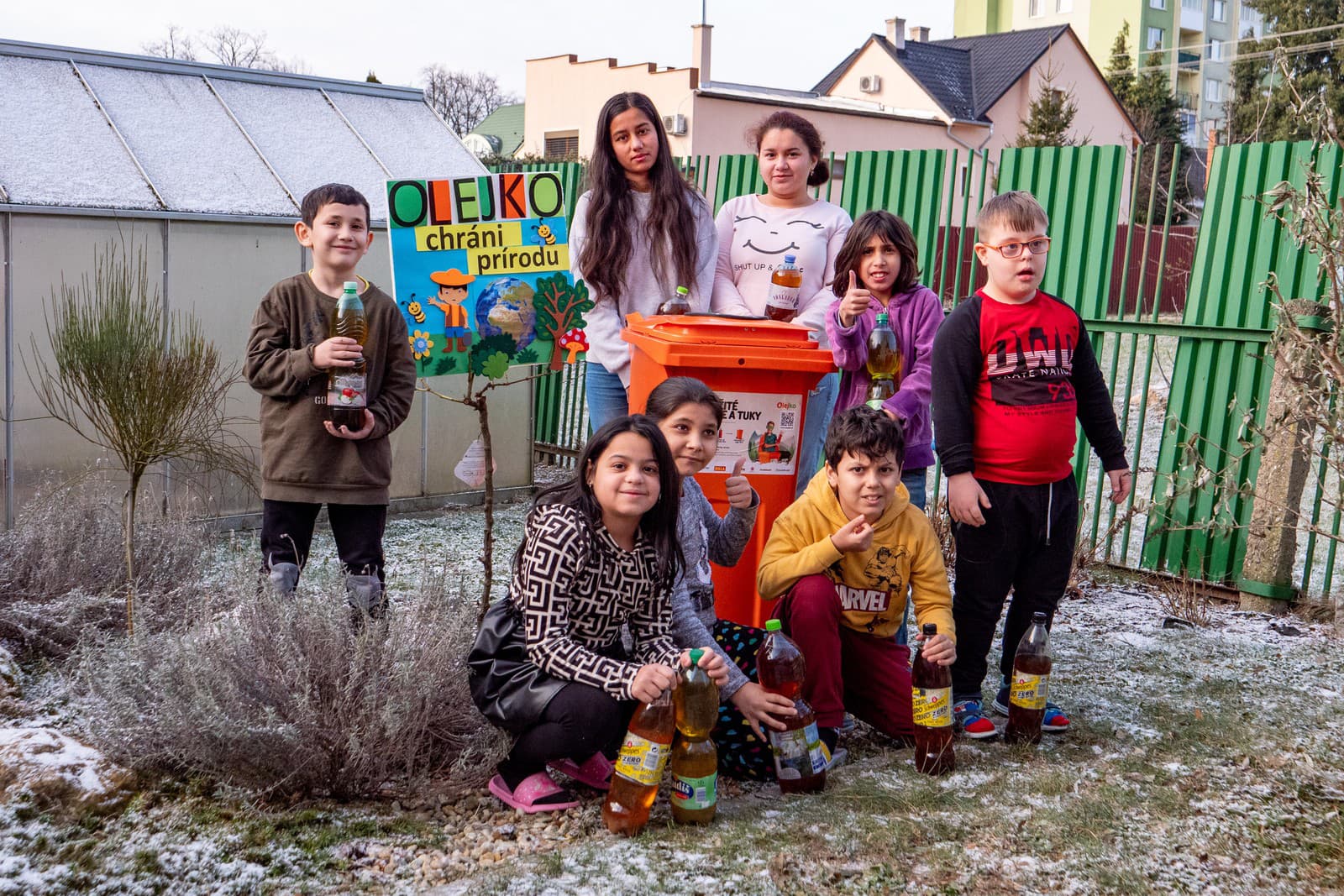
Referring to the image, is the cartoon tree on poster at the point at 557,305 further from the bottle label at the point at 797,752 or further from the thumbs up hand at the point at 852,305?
the bottle label at the point at 797,752

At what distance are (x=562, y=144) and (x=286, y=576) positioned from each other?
113 feet

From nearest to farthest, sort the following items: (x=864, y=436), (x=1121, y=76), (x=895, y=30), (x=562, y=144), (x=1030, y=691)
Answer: (x=864, y=436), (x=1030, y=691), (x=1121, y=76), (x=562, y=144), (x=895, y=30)

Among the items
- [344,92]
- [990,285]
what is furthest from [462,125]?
[990,285]

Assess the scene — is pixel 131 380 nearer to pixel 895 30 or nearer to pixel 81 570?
pixel 81 570

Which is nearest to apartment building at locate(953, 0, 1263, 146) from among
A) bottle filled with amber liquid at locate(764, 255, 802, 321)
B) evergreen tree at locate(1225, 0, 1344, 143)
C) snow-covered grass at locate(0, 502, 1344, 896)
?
evergreen tree at locate(1225, 0, 1344, 143)

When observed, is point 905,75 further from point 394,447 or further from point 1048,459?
point 1048,459

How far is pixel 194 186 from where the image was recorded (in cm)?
668

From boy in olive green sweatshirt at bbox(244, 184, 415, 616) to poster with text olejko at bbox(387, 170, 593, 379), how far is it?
1.26ft

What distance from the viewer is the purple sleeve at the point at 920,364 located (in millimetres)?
4082

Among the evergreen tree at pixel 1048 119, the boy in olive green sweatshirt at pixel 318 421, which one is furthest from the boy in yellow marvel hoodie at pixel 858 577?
the evergreen tree at pixel 1048 119

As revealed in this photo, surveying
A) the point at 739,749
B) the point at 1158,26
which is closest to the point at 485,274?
the point at 739,749

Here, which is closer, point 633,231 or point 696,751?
point 696,751

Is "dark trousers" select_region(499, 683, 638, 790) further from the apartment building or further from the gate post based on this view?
the apartment building

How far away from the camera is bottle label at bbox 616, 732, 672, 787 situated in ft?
10.0
